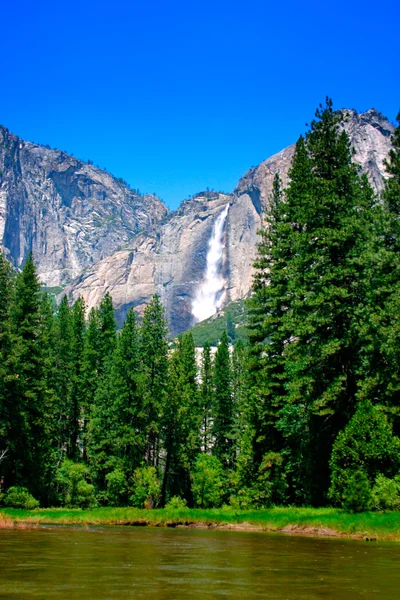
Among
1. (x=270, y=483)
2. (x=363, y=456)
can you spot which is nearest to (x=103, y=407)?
(x=270, y=483)

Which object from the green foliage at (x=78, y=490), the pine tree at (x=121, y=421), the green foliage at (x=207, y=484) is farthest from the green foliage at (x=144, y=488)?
the green foliage at (x=207, y=484)

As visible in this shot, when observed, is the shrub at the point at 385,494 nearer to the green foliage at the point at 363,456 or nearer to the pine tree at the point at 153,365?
the green foliage at the point at 363,456

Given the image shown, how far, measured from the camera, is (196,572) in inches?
374

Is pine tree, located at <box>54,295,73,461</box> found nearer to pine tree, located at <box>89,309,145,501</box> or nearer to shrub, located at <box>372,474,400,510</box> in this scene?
pine tree, located at <box>89,309,145,501</box>

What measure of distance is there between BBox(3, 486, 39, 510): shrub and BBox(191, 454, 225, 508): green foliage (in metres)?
22.3

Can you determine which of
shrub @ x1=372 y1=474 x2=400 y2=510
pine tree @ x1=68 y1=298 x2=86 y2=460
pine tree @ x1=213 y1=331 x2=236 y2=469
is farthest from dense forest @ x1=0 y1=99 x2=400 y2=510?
pine tree @ x1=213 y1=331 x2=236 y2=469

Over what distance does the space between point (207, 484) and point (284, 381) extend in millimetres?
25428

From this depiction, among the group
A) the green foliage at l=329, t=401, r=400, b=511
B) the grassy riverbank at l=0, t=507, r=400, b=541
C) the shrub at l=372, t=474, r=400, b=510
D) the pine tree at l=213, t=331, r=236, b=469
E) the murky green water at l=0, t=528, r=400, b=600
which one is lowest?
the grassy riverbank at l=0, t=507, r=400, b=541

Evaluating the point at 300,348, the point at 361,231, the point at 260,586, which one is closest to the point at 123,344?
the point at 300,348

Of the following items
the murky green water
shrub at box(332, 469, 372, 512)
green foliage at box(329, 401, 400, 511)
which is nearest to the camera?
the murky green water

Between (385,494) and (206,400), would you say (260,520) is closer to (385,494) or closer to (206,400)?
(385,494)

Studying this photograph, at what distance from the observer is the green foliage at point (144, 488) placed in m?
44.7

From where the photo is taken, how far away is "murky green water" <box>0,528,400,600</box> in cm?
729

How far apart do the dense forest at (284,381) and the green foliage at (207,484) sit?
130 millimetres
